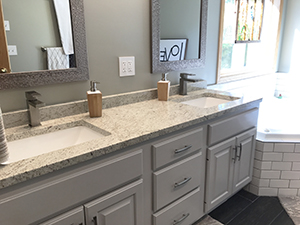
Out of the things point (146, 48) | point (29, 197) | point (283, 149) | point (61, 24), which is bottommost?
point (283, 149)

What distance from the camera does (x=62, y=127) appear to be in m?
1.38

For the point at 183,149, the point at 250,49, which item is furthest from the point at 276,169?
the point at 250,49

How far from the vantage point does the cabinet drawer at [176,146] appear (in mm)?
1307

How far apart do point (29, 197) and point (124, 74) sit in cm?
106

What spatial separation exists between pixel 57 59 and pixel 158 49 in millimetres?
771

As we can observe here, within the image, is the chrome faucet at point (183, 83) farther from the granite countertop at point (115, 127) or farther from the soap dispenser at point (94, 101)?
the soap dispenser at point (94, 101)

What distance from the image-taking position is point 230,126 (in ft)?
5.66

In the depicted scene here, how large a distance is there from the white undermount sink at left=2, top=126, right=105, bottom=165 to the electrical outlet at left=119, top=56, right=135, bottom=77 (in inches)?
20.6

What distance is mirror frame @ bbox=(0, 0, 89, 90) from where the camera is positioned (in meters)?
1.30

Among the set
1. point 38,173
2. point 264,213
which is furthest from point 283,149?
point 38,173

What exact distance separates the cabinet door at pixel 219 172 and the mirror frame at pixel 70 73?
96 centimetres

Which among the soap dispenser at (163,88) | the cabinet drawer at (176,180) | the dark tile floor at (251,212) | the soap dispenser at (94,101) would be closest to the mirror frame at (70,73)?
the soap dispenser at (94,101)

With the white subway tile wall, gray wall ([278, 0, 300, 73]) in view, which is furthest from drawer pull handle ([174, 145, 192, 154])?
gray wall ([278, 0, 300, 73])

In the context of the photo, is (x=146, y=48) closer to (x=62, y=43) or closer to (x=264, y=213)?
(x=62, y=43)
